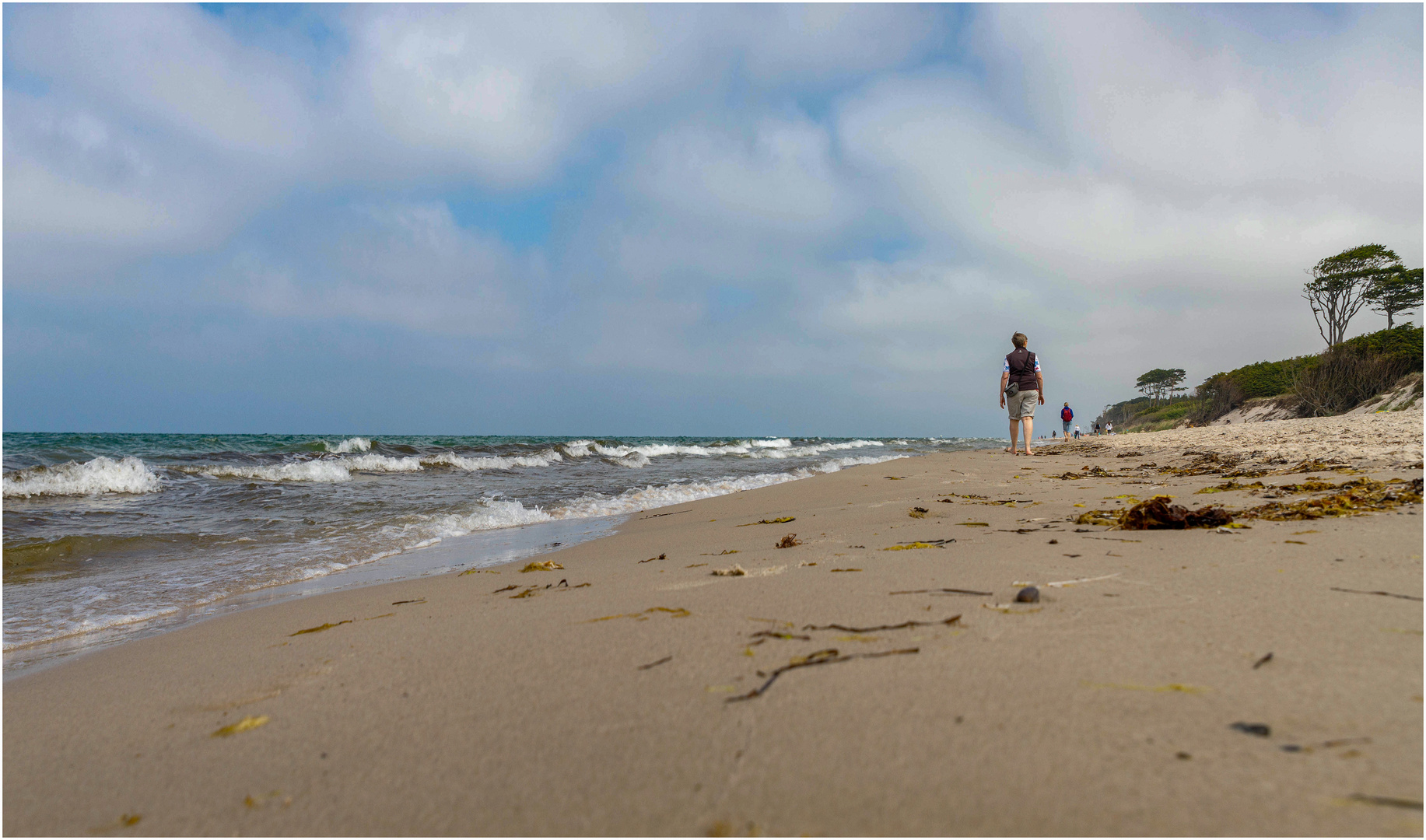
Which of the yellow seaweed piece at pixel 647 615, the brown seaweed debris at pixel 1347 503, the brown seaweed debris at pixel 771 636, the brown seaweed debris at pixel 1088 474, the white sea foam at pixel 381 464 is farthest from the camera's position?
the white sea foam at pixel 381 464

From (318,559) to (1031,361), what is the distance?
363 inches

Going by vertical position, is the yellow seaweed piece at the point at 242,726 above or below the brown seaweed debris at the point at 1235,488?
below

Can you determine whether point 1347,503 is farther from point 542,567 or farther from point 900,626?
point 542,567

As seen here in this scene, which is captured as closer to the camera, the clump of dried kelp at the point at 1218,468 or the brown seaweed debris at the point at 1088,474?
the clump of dried kelp at the point at 1218,468

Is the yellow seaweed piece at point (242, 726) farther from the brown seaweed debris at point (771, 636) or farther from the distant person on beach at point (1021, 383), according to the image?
the distant person on beach at point (1021, 383)

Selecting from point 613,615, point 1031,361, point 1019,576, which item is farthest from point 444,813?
point 1031,361

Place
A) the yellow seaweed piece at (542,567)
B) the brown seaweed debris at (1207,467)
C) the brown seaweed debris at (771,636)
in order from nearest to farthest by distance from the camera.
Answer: the brown seaweed debris at (771,636)
the yellow seaweed piece at (542,567)
the brown seaweed debris at (1207,467)

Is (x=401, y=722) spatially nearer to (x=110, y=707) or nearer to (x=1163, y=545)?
(x=110, y=707)

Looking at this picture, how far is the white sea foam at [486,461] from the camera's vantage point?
56.3 ft

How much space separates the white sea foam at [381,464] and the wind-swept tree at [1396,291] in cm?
3852

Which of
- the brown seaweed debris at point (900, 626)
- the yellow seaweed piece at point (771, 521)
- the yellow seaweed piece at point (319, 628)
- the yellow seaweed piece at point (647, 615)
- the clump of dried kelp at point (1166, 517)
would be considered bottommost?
the yellow seaweed piece at point (319, 628)

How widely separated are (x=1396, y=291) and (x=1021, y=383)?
103 feet

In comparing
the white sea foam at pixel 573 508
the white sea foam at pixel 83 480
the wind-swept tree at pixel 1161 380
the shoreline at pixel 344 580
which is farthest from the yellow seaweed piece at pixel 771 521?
the wind-swept tree at pixel 1161 380

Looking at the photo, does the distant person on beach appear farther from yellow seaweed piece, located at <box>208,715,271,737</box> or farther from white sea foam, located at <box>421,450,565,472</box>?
white sea foam, located at <box>421,450,565,472</box>
